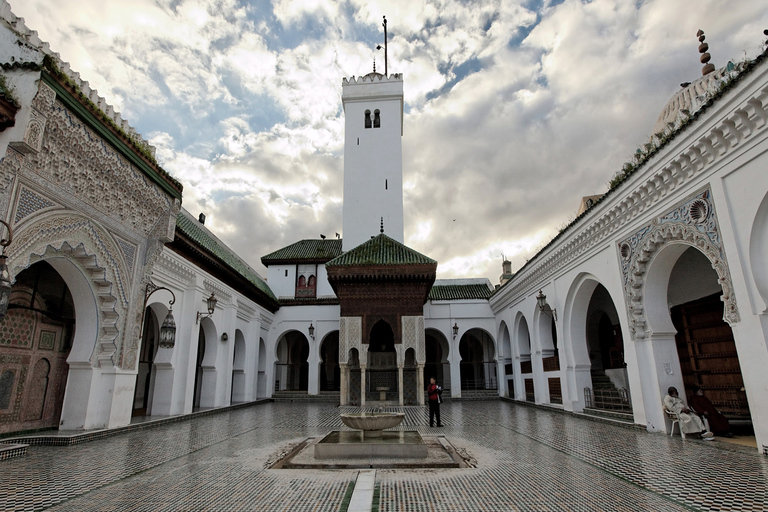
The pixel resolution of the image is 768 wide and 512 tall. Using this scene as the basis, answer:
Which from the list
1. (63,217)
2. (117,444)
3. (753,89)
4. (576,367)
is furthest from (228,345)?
(753,89)

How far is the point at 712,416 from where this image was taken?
5.43 meters

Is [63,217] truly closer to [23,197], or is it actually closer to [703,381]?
[23,197]

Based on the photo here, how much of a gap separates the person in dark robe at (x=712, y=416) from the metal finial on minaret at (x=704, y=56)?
17.3 feet

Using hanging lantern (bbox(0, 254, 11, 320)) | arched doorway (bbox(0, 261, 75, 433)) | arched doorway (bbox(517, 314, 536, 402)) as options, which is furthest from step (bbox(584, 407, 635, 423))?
arched doorway (bbox(0, 261, 75, 433))

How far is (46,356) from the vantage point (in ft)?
19.8

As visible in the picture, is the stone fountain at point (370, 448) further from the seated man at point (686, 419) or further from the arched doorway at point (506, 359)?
the arched doorway at point (506, 359)

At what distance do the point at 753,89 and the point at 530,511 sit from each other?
4.11 m

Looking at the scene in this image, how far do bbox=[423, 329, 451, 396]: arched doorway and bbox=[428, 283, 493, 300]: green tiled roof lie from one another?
1.27 m

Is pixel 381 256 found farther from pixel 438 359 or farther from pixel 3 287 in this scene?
pixel 3 287

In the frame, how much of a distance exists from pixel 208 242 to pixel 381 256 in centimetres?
449

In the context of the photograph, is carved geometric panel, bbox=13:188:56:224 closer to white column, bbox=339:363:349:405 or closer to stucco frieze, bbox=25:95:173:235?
stucco frieze, bbox=25:95:173:235

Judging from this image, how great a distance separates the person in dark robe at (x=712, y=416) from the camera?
17.6 ft

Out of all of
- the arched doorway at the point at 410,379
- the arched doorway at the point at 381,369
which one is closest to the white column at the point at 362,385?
the arched doorway at the point at 381,369

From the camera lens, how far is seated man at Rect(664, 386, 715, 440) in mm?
5254
